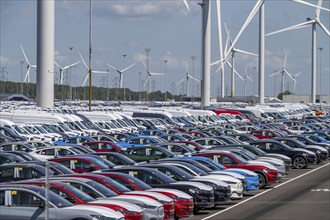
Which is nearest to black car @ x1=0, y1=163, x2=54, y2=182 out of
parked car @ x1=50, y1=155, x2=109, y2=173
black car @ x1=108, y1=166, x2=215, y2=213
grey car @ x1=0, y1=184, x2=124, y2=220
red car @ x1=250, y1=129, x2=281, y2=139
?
black car @ x1=108, y1=166, x2=215, y2=213

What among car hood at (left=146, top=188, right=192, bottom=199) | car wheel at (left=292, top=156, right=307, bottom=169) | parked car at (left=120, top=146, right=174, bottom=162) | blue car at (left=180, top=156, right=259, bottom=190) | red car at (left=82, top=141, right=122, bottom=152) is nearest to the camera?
car hood at (left=146, top=188, right=192, bottom=199)

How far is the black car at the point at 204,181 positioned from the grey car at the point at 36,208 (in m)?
8.46

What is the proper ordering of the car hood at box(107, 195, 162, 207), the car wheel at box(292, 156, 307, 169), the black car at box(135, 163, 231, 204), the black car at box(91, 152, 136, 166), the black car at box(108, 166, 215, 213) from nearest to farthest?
1. the car hood at box(107, 195, 162, 207)
2. the black car at box(108, 166, 215, 213)
3. the black car at box(135, 163, 231, 204)
4. the black car at box(91, 152, 136, 166)
5. the car wheel at box(292, 156, 307, 169)

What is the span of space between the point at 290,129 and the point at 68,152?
3550 cm

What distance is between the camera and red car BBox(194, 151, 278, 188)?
3438cm

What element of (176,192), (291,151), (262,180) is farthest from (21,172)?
(291,151)

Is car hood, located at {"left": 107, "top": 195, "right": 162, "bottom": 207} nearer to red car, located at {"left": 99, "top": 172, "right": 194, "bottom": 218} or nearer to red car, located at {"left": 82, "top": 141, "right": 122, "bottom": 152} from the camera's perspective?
red car, located at {"left": 99, "top": 172, "right": 194, "bottom": 218}

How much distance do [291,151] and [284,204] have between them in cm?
1661

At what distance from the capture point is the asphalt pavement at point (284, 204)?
26.1 metres

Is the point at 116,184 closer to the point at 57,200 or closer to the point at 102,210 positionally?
the point at 57,200

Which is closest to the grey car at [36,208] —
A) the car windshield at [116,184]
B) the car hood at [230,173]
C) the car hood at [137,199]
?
the car hood at [137,199]

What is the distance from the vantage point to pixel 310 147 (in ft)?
159

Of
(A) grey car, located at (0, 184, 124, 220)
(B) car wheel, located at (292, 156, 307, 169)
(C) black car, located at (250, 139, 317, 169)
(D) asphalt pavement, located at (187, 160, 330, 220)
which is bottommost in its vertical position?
(D) asphalt pavement, located at (187, 160, 330, 220)

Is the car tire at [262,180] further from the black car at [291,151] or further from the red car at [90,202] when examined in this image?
the red car at [90,202]
